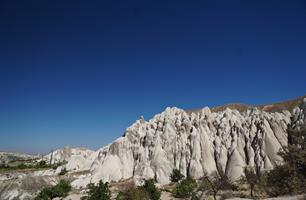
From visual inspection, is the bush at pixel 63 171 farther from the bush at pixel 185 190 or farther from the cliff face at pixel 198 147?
the bush at pixel 185 190

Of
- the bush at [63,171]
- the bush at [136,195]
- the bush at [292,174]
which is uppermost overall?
the bush at [63,171]

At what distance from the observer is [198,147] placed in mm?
42031

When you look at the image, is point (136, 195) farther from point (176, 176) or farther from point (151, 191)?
point (176, 176)

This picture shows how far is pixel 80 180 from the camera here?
41188mm

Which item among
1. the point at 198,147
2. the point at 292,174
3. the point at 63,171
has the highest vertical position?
the point at 198,147

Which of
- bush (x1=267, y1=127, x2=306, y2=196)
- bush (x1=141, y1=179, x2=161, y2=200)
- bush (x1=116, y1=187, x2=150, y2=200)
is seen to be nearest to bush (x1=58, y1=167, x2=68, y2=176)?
bush (x1=141, y1=179, x2=161, y2=200)

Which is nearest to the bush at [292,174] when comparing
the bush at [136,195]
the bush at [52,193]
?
the bush at [136,195]

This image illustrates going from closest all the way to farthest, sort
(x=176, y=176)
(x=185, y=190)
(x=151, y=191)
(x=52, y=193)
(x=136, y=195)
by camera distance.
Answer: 1. (x=136, y=195)
2. (x=151, y=191)
3. (x=185, y=190)
4. (x=52, y=193)
5. (x=176, y=176)

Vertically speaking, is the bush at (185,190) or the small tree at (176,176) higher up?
the small tree at (176,176)

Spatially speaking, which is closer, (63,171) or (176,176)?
(176,176)

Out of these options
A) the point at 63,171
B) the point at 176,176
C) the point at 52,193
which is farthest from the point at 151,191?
the point at 63,171

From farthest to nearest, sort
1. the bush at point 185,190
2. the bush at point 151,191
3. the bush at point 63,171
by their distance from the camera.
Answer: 1. the bush at point 63,171
2. the bush at point 185,190
3. the bush at point 151,191

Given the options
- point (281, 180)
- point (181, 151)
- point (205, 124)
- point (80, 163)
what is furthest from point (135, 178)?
point (281, 180)

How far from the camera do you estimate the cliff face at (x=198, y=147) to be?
39969 mm
